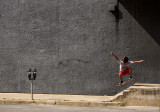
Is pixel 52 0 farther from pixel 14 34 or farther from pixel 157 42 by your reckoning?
pixel 157 42

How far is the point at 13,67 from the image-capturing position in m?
16.1

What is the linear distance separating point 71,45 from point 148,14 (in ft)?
12.2

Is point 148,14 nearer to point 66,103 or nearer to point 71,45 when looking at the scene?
point 71,45

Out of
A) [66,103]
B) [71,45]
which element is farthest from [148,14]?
[66,103]

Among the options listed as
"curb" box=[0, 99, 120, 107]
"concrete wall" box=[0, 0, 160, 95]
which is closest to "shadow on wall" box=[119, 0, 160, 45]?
"concrete wall" box=[0, 0, 160, 95]

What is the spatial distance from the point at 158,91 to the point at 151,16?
403cm

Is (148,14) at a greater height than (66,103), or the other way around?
(148,14)

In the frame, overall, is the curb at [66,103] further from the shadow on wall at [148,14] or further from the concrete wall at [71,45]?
the shadow on wall at [148,14]

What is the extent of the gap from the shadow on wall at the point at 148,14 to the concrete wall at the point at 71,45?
0.04 meters

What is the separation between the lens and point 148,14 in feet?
49.8

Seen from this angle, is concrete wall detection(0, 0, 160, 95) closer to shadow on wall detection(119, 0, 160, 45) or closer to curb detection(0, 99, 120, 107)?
shadow on wall detection(119, 0, 160, 45)

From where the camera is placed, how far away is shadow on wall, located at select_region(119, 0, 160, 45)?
15.1 metres

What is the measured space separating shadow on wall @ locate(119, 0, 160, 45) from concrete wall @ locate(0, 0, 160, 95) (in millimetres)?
44

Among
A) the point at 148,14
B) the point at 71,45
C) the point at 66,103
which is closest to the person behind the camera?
the point at 66,103
